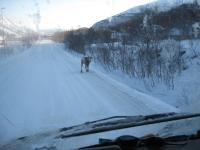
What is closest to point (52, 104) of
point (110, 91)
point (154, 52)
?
point (110, 91)

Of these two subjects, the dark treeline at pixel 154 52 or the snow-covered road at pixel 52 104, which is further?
the dark treeline at pixel 154 52

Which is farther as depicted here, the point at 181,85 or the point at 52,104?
the point at 181,85

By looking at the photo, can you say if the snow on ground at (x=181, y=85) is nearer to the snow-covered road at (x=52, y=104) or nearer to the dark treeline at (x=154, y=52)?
the dark treeline at (x=154, y=52)

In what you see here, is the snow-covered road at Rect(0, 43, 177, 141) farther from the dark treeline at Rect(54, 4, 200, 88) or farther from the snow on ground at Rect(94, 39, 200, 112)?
the dark treeline at Rect(54, 4, 200, 88)

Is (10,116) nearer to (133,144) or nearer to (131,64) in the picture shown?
(133,144)

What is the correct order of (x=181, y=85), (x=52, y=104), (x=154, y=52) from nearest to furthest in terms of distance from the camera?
(x=52, y=104) < (x=181, y=85) < (x=154, y=52)

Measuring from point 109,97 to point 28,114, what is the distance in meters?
2.29

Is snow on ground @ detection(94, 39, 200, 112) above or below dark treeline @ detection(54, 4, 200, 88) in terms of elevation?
below

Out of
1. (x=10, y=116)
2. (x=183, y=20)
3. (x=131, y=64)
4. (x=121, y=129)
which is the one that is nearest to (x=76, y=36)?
(x=183, y=20)

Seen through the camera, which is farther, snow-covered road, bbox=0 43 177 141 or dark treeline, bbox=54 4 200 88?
dark treeline, bbox=54 4 200 88

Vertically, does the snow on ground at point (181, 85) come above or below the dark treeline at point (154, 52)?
below

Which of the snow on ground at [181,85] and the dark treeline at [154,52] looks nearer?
the snow on ground at [181,85]

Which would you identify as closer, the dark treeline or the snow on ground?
the snow on ground

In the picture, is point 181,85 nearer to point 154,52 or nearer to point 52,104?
point 154,52
